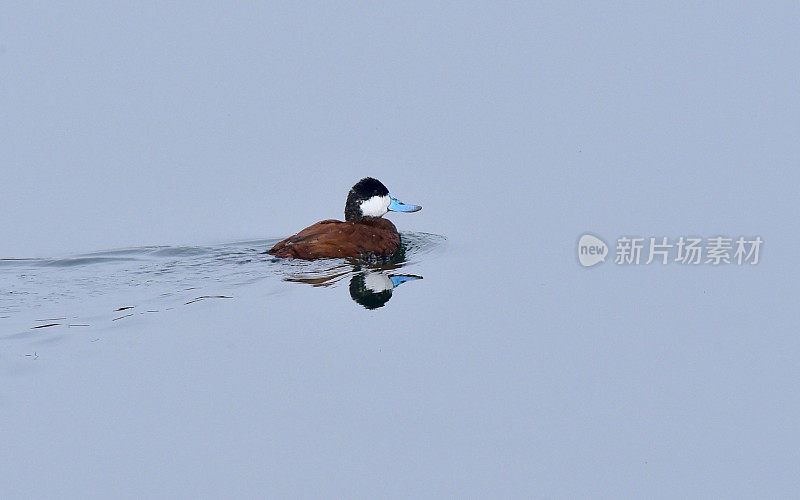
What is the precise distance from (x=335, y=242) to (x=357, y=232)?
305 millimetres

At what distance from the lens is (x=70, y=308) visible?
7.09 metres

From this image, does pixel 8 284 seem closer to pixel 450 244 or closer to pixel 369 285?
pixel 369 285

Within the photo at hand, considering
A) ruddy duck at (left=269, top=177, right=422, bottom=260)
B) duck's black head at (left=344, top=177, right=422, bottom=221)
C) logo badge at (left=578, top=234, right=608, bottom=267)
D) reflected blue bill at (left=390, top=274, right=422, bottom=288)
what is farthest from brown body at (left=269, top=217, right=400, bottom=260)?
logo badge at (left=578, top=234, right=608, bottom=267)

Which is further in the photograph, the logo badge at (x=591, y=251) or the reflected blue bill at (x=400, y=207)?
the reflected blue bill at (x=400, y=207)

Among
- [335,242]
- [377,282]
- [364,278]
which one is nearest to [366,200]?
[335,242]

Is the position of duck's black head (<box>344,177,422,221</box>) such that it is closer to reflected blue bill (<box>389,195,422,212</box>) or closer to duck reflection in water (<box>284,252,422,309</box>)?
reflected blue bill (<box>389,195,422,212</box>)

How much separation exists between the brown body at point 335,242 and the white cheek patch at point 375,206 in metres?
0.50

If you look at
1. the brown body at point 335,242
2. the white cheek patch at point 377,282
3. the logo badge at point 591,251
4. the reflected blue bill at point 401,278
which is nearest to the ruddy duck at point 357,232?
the brown body at point 335,242

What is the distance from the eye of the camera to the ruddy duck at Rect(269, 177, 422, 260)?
28.4 ft

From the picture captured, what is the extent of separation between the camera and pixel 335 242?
8695 millimetres

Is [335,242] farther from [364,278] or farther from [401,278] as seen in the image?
[401,278]

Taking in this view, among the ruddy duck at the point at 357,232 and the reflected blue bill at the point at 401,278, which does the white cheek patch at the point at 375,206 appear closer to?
the ruddy duck at the point at 357,232

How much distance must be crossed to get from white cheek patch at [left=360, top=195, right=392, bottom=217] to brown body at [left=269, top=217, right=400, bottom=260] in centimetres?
50

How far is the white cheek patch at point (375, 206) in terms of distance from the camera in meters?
9.61
